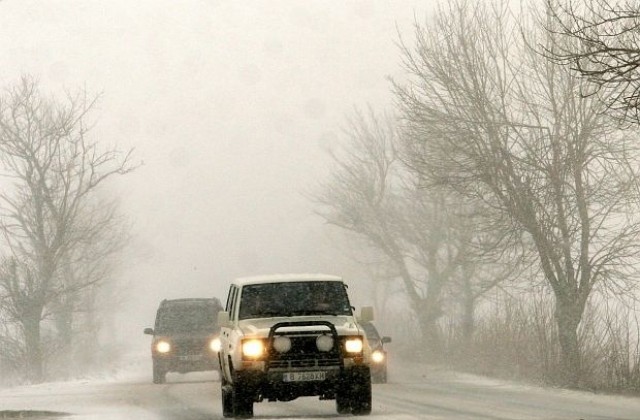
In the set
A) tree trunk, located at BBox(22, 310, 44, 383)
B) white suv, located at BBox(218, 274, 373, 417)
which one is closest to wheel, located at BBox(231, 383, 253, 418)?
white suv, located at BBox(218, 274, 373, 417)

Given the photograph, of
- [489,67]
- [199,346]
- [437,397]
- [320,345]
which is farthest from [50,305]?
[320,345]

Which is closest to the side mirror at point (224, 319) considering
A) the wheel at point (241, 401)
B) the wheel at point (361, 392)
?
the wheel at point (241, 401)

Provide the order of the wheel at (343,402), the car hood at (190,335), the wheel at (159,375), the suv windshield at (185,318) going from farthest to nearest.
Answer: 1. the suv windshield at (185,318)
2. the car hood at (190,335)
3. the wheel at (159,375)
4. the wheel at (343,402)

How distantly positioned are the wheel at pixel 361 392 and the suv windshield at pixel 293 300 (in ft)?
4.81

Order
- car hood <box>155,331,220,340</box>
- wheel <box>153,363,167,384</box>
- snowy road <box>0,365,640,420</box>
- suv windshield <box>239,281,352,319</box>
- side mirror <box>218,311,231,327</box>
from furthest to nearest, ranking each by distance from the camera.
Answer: car hood <box>155,331,220,340</box> → wheel <box>153,363,167,384</box> → side mirror <box>218,311,231,327</box> → suv windshield <box>239,281,352,319</box> → snowy road <box>0,365,640,420</box>

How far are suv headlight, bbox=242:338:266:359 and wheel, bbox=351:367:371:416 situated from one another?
1.33 metres

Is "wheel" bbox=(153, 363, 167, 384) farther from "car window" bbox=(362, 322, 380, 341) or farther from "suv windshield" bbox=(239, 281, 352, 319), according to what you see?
"suv windshield" bbox=(239, 281, 352, 319)

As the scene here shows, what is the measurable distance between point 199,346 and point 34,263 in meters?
20.5

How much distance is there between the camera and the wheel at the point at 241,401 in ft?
52.3

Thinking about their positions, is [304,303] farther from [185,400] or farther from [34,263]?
[34,263]

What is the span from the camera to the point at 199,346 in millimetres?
29203

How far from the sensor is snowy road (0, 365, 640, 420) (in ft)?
55.8

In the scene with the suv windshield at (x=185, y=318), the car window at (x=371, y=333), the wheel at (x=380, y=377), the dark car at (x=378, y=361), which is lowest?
the wheel at (x=380, y=377)

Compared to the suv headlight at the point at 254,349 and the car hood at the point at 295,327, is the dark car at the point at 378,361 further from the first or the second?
the suv headlight at the point at 254,349
